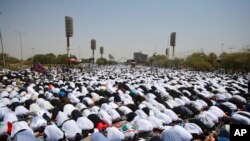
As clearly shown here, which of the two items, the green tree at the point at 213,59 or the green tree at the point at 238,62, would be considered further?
the green tree at the point at 213,59

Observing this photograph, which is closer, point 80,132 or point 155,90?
point 80,132

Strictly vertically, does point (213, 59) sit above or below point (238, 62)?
above

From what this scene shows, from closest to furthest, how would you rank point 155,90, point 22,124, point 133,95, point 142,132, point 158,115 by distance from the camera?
1. point 22,124
2. point 142,132
3. point 158,115
4. point 133,95
5. point 155,90

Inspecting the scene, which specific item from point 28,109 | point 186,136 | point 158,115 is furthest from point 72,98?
point 186,136

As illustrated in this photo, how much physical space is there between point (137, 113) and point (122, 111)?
112 centimetres

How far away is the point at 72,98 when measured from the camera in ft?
50.1

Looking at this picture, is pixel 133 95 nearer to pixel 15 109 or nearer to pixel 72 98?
pixel 72 98

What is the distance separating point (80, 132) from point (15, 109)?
5.00m

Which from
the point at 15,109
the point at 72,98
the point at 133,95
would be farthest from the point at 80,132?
the point at 133,95

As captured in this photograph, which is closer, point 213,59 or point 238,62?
point 238,62

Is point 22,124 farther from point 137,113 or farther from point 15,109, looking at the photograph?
point 137,113

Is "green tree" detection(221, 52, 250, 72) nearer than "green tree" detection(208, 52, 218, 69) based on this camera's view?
Yes

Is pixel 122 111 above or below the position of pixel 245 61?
below

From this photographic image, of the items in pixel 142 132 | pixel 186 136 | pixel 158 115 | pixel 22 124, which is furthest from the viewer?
pixel 158 115
